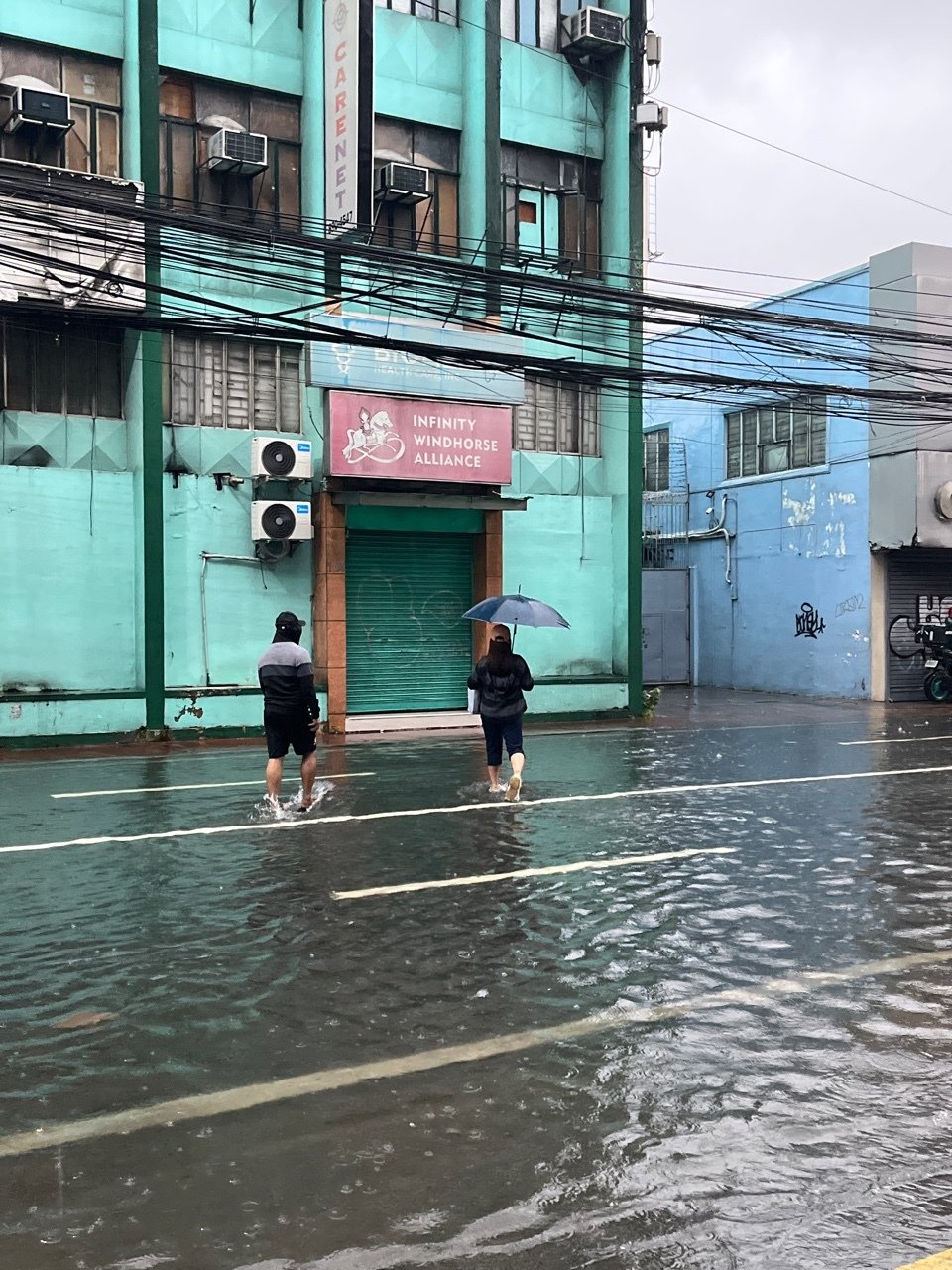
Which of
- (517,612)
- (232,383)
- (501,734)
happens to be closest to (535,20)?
(232,383)

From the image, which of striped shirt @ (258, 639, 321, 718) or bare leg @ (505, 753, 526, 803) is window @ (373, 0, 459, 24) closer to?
striped shirt @ (258, 639, 321, 718)

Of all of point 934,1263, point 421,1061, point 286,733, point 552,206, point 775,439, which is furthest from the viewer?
point 775,439

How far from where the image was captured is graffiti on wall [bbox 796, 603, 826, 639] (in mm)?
29000

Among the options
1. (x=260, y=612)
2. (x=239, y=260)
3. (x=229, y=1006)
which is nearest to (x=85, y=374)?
(x=239, y=260)

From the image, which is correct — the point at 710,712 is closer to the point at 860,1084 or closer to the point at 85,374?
the point at 85,374

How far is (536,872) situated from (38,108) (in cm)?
1345

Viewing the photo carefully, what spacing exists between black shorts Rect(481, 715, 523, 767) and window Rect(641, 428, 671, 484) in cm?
2256

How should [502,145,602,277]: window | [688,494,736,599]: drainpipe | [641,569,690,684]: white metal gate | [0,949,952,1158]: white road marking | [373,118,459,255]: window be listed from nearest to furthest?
[0,949,952,1158]: white road marking → [373,118,459,255]: window → [502,145,602,277]: window → [688,494,736,599]: drainpipe → [641,569,690,684]: white metal gate

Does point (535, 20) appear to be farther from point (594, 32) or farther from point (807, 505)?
point (807, 505)

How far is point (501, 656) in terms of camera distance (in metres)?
12.5

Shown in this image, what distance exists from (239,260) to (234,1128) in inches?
669

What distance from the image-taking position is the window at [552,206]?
71.9 feet

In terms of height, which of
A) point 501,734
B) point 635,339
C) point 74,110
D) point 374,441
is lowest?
point 501,734

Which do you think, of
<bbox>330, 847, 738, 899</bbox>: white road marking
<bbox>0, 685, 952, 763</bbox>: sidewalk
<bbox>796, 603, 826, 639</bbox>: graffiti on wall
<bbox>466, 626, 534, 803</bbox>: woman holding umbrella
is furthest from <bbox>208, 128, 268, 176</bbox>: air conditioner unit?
<bbox>796, 603, 826, 639</bbox>: graffiti on wall
